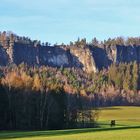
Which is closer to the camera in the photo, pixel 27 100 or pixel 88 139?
pixel 88 139

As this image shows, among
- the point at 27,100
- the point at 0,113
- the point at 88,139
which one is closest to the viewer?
the point at 88,139

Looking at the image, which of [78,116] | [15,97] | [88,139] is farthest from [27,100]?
[88,139]

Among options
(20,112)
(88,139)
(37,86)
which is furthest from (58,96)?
(88,139)

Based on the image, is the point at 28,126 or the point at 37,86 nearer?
the point at 28,126

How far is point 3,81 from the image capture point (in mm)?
103125

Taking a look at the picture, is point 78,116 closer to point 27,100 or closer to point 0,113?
point 27,100

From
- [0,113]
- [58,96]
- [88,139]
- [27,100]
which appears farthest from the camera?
[58,96]

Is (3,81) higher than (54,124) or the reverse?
higher

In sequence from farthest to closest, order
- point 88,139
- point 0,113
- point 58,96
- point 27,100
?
point 58,96, point 27,100, point 0,113, point 88,139

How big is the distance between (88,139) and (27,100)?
5926 centimetres

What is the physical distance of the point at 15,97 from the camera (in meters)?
99.4

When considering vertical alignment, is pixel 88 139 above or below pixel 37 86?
below

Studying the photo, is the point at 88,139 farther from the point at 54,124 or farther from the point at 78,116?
the point at 78,116

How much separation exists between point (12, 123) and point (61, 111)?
36.9 feet
